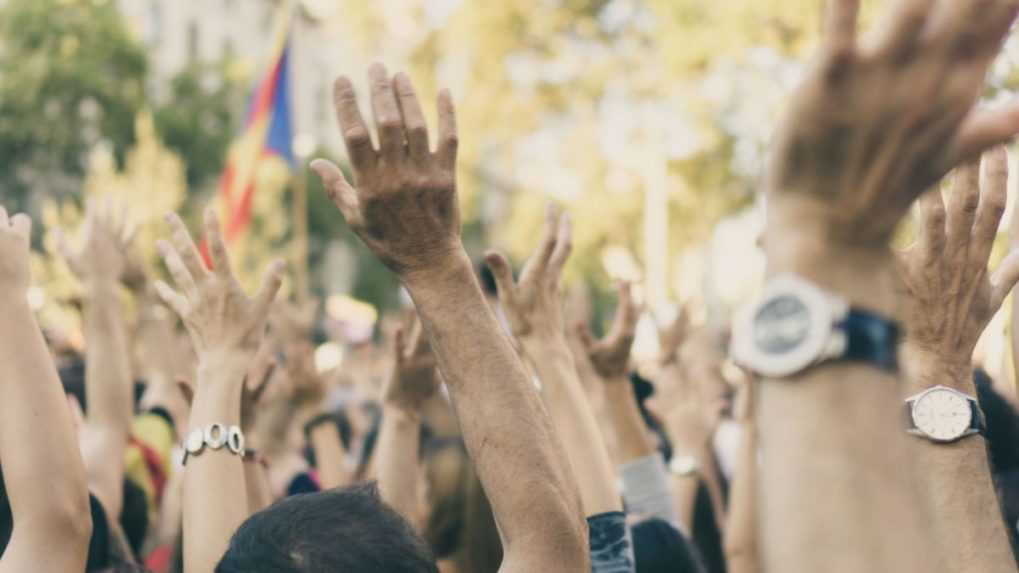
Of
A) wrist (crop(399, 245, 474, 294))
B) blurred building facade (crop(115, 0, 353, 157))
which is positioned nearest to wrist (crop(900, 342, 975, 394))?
wrist (crop(399, 245, 474, 294))

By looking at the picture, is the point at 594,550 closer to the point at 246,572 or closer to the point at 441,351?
the point at 441,351

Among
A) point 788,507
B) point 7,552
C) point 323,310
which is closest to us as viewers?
point 788,507

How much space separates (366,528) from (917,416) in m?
0.96

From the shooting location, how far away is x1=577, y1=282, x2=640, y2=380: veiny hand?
3.60 meters

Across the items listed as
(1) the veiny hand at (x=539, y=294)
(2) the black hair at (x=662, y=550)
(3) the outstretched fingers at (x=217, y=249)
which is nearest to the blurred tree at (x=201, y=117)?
(3) the outstretched fingers at (x=217, y=249)

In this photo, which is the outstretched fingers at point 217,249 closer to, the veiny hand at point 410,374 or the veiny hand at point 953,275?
the veiny hand at point 410,374

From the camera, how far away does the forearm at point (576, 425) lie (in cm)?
272

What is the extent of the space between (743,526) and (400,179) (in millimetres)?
2114

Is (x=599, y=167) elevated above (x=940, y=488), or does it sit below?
above

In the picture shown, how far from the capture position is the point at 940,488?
6.91 ft

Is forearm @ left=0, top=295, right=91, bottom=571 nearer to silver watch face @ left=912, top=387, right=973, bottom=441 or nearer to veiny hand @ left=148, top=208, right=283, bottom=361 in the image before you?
veiny hand @ left=148, top=208, right=283, bottom=361

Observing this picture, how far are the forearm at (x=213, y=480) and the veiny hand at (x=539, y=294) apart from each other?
635 millimetres

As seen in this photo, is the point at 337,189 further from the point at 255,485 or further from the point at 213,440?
the point at 255,485

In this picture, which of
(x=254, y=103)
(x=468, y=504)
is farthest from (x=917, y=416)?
(x=254, y=103)
